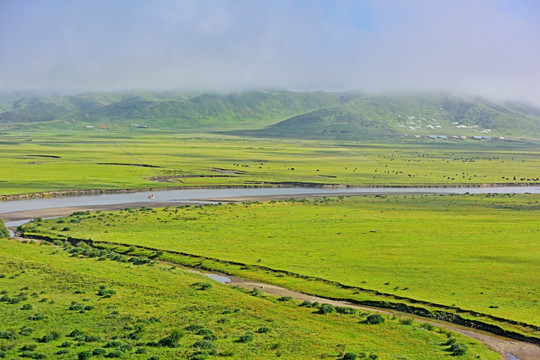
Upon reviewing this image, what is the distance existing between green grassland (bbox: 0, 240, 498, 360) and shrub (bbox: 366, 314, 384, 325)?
1.32ft

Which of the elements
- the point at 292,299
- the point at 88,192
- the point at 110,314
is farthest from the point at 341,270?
the point at 88,192

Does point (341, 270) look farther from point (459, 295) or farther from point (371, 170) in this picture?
point (371, 170)

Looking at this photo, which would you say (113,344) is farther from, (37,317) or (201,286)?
(201,286)

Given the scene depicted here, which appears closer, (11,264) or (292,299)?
(292,299)

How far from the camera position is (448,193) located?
13825 centimetres

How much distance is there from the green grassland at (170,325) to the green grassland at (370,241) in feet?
25.8

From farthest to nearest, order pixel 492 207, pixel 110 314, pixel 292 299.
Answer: pixel 492 207, pixel 292 299, pixel 110 314

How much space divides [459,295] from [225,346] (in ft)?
73.8

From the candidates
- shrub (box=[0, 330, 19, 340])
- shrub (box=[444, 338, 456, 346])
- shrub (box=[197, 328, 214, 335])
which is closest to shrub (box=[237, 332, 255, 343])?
shrub (box=[197, 328, 214, 335])

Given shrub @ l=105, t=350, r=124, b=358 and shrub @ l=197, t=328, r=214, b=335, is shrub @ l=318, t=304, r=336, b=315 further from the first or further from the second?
shrub @ l=105, t=350, r=124, b=358

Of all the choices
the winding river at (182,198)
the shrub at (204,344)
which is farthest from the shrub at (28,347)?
the winding river at (182,198)

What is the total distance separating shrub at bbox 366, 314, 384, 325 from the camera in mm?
44375

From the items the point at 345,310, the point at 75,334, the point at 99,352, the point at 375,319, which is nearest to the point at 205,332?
the point at 99,352

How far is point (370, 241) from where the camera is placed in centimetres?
7525
